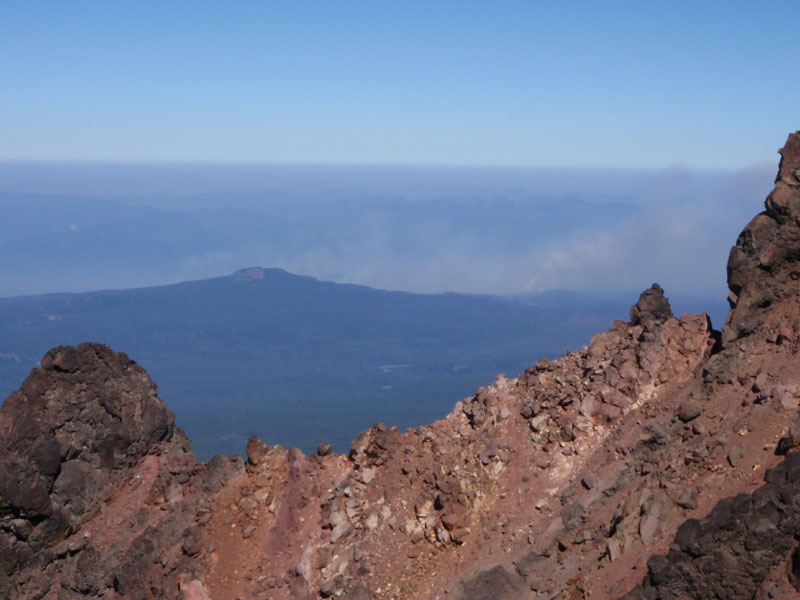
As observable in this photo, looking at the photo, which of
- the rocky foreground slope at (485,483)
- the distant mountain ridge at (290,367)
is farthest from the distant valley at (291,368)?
the rocky foreground slope at (485,483)

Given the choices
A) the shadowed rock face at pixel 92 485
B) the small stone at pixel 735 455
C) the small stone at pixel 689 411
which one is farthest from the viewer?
the shadowed rock face at pixel 92 485

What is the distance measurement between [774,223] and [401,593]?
1225 centimetres

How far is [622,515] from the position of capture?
51.6 ft

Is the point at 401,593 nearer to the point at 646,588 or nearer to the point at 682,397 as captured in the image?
the point at 646,588

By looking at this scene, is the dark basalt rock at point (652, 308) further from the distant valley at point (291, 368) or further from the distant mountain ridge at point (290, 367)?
the distant mountain ridge at point (290, 367)

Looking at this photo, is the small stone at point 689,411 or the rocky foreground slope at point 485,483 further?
the small stone at point 689,411

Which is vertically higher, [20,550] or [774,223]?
[774,223]

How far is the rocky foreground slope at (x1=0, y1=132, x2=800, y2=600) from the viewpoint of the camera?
1496 cm

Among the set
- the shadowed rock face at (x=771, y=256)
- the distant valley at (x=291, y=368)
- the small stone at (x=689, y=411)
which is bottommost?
the distant valley at (x=291, y=368)

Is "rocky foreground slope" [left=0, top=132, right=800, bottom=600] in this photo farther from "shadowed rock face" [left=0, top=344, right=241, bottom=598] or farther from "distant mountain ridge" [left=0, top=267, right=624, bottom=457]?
"distant mountain ridge" [left=0, top=267, right=624, bottom=457]

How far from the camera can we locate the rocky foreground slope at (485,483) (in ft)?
49.1

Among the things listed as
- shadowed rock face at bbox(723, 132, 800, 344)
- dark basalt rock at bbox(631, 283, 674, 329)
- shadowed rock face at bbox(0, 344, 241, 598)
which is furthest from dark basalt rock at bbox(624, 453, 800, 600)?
shadowed rock face at bbox(0, 344, 241, 598)

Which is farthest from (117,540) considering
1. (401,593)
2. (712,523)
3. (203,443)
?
(203,443)

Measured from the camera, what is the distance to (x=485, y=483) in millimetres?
18547
